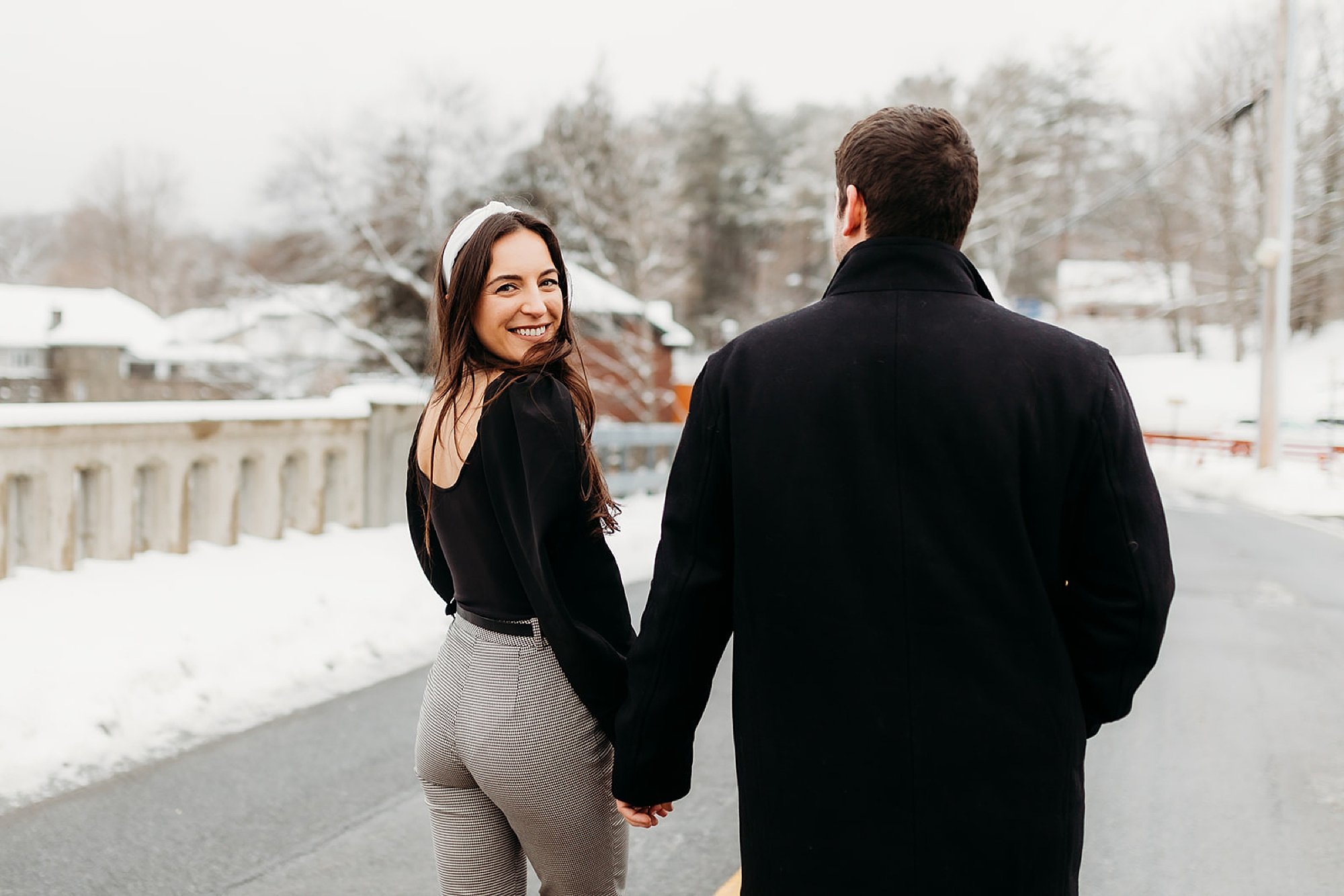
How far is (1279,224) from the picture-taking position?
19297 mm

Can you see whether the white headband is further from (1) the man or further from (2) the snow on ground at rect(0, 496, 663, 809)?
(2) the snow on ground at rect(0, 496, 663, 809)

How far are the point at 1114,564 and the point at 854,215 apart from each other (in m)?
0.68

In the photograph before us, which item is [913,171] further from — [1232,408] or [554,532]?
[1232,408]

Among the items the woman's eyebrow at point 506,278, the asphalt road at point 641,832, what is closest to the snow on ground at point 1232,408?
the asphalt road at point 641,832

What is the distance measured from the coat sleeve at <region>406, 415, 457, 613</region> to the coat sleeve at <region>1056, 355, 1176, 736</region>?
1200mm

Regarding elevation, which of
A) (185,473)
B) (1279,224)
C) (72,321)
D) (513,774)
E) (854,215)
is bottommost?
(185,473)

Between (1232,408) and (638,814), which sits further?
(1232,408)

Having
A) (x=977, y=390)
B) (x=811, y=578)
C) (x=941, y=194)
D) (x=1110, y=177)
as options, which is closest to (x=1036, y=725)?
(x=811, y=578)

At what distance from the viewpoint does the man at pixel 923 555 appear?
1564 mm

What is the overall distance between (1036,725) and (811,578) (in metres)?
0.40

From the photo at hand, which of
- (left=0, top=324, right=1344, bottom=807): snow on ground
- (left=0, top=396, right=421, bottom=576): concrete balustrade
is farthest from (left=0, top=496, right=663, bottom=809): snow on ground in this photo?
(left=0, top=396, right=421, bottom=576): concrete balustrade

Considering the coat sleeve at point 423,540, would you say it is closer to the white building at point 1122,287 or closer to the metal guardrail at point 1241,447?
the metal guardrail at point 1241,447

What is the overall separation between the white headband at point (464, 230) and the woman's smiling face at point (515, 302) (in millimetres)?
71

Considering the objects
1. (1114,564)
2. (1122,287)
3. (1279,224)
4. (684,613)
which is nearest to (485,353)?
(684,613)
